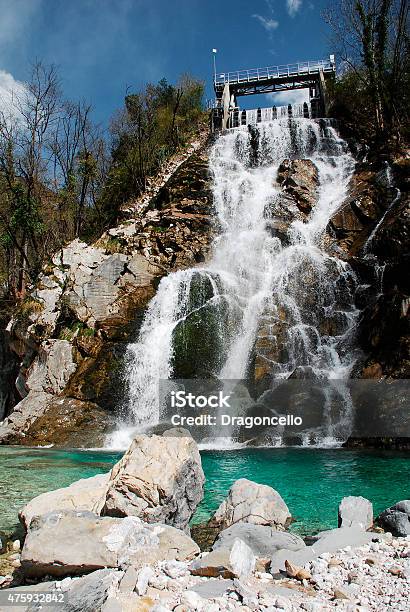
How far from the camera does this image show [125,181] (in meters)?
28.0

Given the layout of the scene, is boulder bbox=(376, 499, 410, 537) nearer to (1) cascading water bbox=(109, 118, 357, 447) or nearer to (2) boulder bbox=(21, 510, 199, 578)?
(2) boulder bbox=(21, 510, 199, 578)

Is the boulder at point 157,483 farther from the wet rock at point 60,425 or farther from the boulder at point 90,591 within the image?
the wet rock at point 60,425

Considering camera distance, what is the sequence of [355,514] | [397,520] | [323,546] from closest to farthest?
1. [323,546]
2. [397,520]
3. [355,514]

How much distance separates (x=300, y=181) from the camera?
20.7 m

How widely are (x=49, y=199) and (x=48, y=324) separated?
10964mm

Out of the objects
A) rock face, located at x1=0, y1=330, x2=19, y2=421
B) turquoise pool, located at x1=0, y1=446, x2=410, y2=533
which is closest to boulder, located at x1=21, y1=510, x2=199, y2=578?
turquoise pool, located at x1=0, y1=446, x2=410, y2=533

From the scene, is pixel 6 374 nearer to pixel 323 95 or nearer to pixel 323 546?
pixel 323 546

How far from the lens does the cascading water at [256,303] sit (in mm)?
13297

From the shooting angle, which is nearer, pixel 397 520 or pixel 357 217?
pixel 397 520

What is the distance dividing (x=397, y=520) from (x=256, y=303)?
10380 millimetres

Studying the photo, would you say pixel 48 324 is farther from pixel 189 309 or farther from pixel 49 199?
pixel 49 199

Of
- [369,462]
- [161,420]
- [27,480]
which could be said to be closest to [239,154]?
[161,420]

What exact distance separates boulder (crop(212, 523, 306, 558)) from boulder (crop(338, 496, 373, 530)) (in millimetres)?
821

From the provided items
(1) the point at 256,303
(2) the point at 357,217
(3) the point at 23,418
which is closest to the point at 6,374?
(3) the point at 23,418
